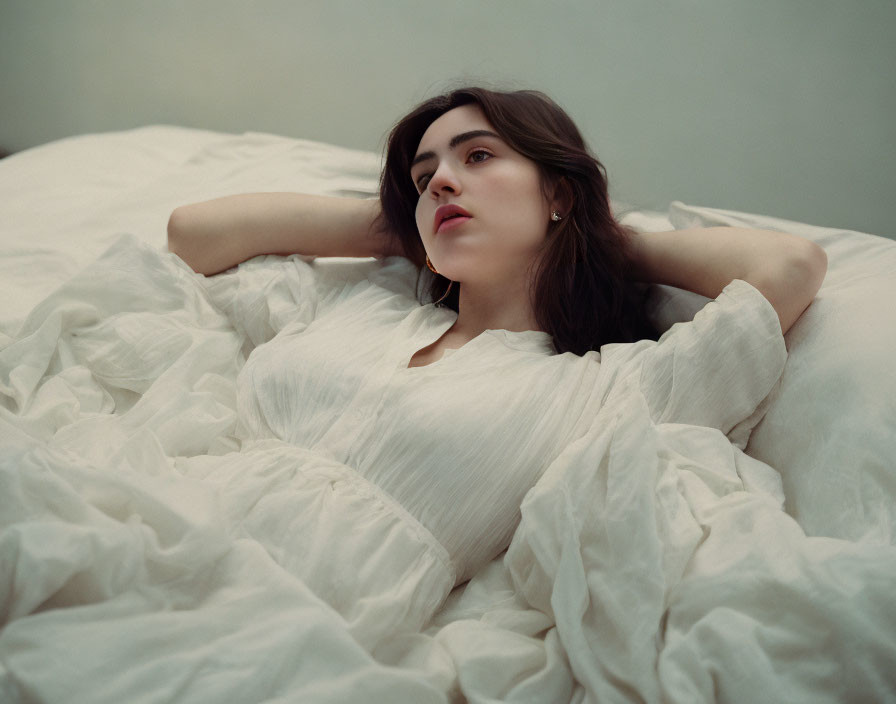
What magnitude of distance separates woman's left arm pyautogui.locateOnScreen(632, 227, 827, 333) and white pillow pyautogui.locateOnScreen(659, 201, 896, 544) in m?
0.05

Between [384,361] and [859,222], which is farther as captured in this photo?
[859,222]

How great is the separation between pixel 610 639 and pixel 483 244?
Result: 564 millimetres

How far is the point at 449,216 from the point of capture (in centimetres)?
105

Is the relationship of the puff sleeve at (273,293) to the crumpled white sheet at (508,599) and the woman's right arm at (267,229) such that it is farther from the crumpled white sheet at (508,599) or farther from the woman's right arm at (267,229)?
the crumpled white sheet at (508,599)

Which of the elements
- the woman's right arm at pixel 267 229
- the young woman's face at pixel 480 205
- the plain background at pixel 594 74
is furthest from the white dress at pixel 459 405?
the plain background at pixel 594 74

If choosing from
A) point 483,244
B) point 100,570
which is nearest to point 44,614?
point 100,570

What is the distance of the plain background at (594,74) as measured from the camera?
5.27 ft

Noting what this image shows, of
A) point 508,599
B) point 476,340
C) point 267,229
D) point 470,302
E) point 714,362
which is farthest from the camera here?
point 267,229

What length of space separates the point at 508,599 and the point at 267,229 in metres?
0.75

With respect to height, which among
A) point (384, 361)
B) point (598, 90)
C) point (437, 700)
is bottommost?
point (437, 700)

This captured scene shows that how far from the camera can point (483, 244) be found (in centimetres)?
104

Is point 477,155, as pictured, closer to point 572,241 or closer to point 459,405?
point 572,241

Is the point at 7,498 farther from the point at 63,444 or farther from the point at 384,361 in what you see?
the point at 384,361

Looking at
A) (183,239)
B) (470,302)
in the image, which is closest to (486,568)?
(470,302)
